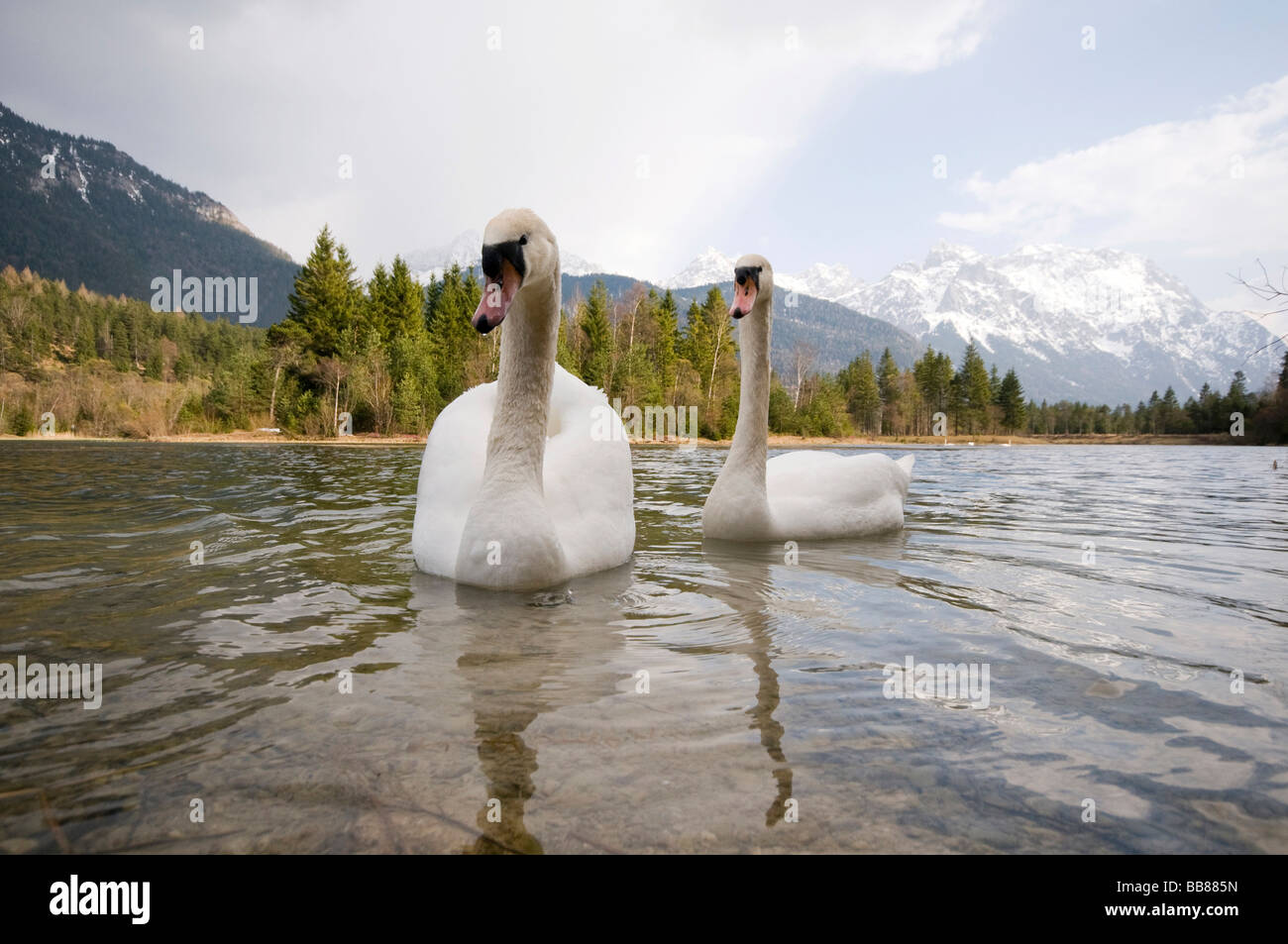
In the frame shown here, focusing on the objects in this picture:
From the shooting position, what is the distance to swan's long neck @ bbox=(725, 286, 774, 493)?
20.2ft

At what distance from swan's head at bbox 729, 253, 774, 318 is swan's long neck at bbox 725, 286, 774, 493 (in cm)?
17

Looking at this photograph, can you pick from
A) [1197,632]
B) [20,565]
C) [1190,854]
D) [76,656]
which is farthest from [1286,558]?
[20,565]

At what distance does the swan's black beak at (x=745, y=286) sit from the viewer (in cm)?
562

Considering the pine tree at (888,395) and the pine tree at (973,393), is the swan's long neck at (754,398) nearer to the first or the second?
the pine tree at (888,395)

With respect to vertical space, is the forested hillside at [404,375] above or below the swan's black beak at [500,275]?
above

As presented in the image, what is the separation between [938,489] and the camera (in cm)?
1341

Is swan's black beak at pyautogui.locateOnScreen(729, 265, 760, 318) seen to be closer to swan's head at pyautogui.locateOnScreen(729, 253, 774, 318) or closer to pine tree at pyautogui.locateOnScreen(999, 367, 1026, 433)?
swan's head at pyautogui.locateOnScreen(729, 253, 774, 318)

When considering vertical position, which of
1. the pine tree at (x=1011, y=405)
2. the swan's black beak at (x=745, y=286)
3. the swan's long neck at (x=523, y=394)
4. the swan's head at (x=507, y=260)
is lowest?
the swan's long neck at (x=523, y=394)

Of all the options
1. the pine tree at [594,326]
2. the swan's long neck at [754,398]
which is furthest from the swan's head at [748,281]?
the pine tree at [594,326]

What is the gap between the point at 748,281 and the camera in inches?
227

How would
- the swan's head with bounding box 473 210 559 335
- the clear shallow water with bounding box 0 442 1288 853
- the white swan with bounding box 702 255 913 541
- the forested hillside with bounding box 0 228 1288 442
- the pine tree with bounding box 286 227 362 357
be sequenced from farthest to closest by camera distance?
the pine tree with bounding box 286 227 362 357, the forested hillside with bounding box 0 228 1288 442, the white swan with bounding box 702 255 913 541, the swan's head with bounding box 473 210 559 335, the clear shallow water with bounding box 0 442 1288 853

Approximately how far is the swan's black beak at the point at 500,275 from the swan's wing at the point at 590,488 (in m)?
1.52

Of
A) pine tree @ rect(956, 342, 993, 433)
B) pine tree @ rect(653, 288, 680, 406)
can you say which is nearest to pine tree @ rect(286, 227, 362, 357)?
pine tree @ rect(653, 288, 680, 406)

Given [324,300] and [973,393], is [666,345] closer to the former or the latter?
[324,300]
